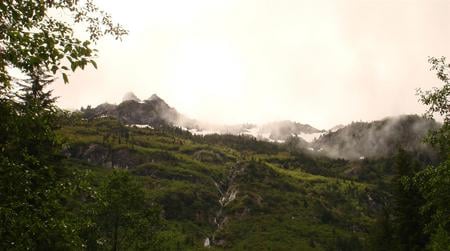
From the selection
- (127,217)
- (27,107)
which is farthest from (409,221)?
(27,107)

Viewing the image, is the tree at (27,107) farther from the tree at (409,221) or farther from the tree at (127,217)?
the tree at (409,221)

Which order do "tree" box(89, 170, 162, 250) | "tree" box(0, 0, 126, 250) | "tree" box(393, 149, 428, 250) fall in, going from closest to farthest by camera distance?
1. "tree" box(0, 0, 126, 250)
2. "tree" box(89, 170, 162, 250)
3. "tree" box(393, 149, 428, 250)

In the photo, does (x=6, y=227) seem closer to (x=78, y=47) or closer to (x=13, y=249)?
(x=13, y=249)

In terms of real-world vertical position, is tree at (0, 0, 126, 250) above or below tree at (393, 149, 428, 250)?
above

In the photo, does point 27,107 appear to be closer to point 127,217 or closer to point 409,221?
A: point 127,217

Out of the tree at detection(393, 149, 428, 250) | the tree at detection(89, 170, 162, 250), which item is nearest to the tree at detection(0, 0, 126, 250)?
the tree at detection(89, 170, 162, 250)

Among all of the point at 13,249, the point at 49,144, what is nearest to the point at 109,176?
the point at 49,144

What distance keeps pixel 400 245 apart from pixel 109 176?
4333cm

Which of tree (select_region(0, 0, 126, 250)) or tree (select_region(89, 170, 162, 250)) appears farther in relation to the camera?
tree (select_region(89, 170, 162, 250))

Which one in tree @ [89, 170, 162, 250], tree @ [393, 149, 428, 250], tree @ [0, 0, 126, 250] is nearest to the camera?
tree @ [0, 0, 126, 250]

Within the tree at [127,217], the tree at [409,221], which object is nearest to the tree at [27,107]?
the tree at [127,217]

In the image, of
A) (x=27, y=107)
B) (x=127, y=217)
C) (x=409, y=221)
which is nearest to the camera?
(x=27, y=107)

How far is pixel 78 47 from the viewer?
11.3 meters

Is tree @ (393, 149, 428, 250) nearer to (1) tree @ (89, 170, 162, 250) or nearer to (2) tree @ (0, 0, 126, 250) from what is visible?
(1) tree @ (89, 170, 162, 250)
